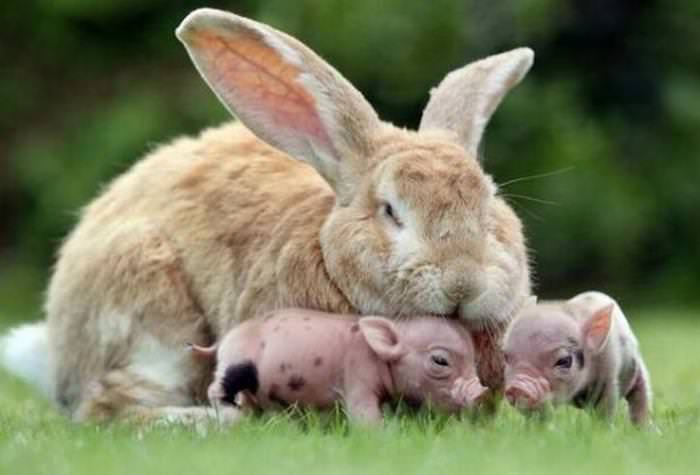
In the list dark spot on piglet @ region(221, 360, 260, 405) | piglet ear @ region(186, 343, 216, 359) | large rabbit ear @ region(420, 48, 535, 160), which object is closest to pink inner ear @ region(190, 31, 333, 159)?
large rabbit ear @ region(420, 48, 535, 160)

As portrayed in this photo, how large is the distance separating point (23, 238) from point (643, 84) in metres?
5.25

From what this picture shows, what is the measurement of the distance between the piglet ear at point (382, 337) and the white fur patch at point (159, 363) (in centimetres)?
102

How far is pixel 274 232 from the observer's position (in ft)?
25.7

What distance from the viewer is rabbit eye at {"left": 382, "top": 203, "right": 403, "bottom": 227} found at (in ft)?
23.9

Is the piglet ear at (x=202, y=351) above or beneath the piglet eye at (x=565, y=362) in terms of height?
beneath

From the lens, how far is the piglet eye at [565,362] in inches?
279

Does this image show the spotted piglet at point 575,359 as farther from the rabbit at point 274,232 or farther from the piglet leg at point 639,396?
the rabbit at point 274,232

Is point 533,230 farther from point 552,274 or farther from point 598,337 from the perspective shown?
point 598,337

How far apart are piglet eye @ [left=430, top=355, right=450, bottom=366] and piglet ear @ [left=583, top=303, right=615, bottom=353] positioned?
494mm

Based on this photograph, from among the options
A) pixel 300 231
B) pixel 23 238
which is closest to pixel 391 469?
pixel 300 231

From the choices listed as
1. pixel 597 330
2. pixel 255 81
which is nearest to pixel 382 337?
pixel 597 330

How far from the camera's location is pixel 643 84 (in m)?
17.5

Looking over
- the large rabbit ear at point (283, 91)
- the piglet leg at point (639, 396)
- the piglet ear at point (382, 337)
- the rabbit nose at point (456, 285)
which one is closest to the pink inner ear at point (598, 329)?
the piglet leg at point (639, 396)

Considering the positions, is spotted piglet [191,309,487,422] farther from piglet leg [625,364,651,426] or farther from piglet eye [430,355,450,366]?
piglet leg [625,364,651,426]
